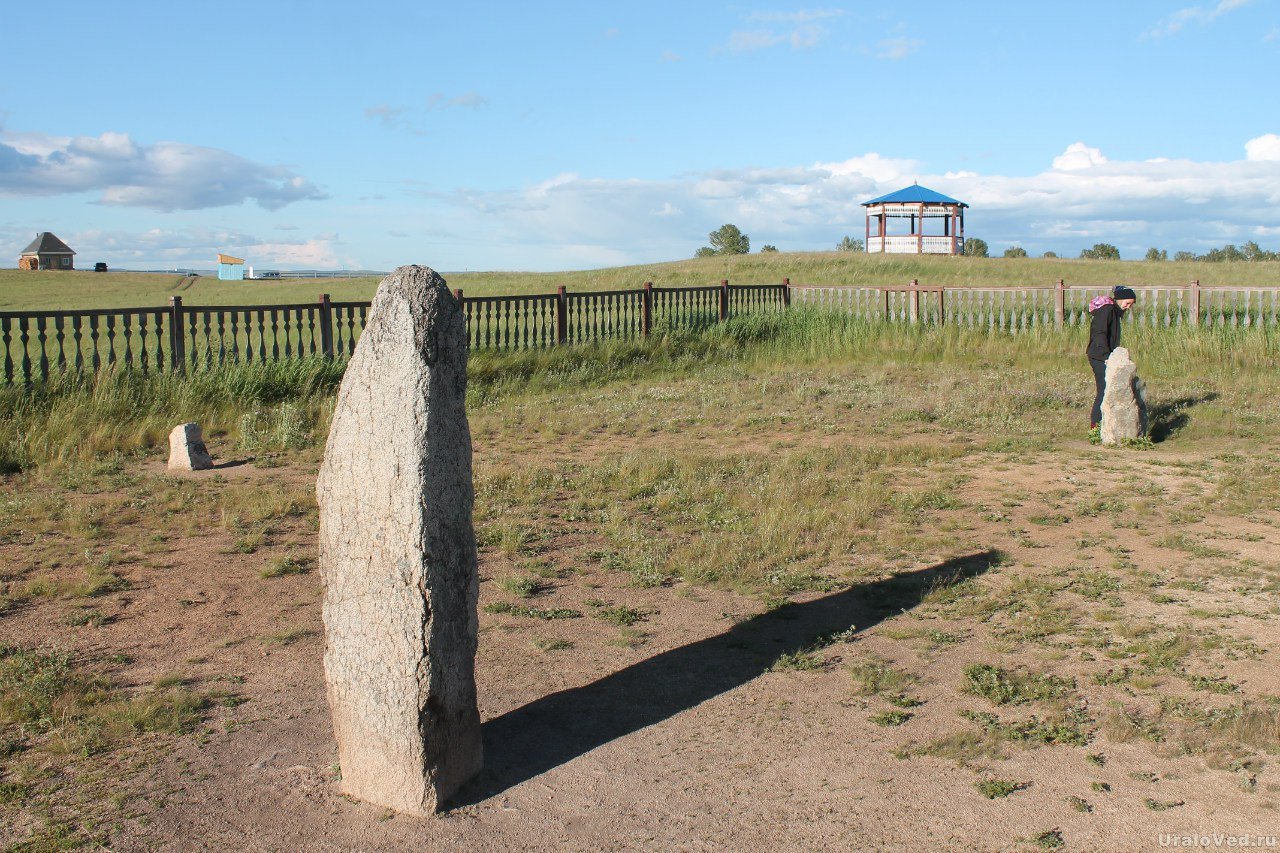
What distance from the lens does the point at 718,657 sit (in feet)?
18.0

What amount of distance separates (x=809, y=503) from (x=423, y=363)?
5173 millimetres

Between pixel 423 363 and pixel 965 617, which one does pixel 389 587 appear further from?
pixel 965 617

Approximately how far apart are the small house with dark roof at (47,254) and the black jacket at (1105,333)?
9533 centimetres

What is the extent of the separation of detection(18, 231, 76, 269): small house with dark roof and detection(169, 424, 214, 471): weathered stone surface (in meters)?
91.5

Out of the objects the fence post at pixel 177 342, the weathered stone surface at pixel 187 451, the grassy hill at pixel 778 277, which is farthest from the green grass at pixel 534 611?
the grassy hill at pixel 778 277

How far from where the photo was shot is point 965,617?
19.5 ft

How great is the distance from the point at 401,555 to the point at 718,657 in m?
2.16

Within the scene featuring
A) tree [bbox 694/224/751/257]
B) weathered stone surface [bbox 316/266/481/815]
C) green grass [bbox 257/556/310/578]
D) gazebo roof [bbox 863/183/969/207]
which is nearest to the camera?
weathered stone surface [bbox 316/266/481/815]

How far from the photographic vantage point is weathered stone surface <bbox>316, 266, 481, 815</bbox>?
3930mm

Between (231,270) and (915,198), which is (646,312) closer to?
(915,198)

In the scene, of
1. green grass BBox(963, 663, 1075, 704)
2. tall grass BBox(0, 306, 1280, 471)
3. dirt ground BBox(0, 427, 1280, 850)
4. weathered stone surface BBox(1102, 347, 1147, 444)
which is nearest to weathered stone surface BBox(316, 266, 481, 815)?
dirt ground BBox(0, 427, 1280, 850)

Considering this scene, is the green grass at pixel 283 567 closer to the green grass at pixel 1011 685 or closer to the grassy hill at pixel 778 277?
the green grass at pixel 1011 685

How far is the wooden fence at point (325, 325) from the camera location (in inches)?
503

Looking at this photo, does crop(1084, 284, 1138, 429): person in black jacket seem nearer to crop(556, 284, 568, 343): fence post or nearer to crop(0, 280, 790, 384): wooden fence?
crop(0, 280, 790, 384): wooden fence
